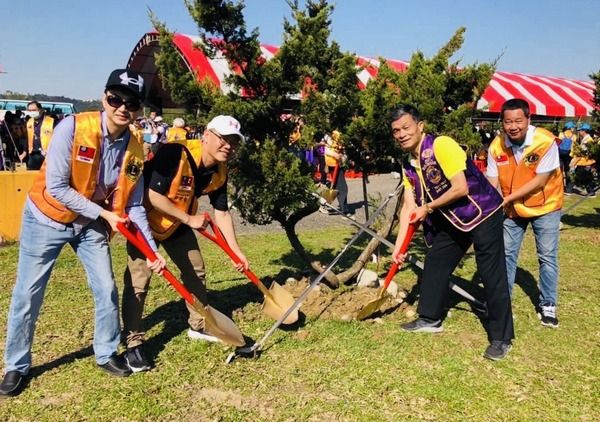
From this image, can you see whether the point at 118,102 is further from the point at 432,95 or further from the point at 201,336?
the point at 432,95

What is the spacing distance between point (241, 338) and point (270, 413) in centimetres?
73

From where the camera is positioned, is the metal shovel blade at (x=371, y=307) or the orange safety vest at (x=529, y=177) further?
the metal shovel blade at (x=371, y=307)

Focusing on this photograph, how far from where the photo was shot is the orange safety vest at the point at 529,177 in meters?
4.05

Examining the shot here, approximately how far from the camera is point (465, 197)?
366cm

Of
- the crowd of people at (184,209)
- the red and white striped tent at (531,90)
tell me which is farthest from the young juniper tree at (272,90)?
the red and white striped tent at (531,90)

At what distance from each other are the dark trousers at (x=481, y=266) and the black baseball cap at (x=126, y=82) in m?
2.39

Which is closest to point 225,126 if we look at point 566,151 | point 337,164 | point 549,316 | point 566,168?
point 549,316

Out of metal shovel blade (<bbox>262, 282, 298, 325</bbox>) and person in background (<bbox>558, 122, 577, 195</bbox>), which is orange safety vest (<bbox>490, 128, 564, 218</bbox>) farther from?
person in background (<bbox>558, 122, 577, 195</bbox>)

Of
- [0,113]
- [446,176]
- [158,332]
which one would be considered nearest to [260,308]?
[158,332]

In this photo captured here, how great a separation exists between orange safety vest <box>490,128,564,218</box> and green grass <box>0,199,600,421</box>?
105cm

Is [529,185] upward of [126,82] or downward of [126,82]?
downward

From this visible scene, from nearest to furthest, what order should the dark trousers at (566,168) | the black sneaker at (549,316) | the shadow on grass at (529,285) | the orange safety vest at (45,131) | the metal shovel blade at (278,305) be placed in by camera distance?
the metal shovel blade at (278,305)
the black sneaker at (549,316)
the shadow on grass at (529,285)
the orange safety vest at (45,131)
the dark trousers at (566,168)

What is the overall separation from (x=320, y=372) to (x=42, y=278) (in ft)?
6.28

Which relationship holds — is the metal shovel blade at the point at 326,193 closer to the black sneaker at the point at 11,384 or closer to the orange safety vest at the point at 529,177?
the orange safety vest at the point at 529,177
